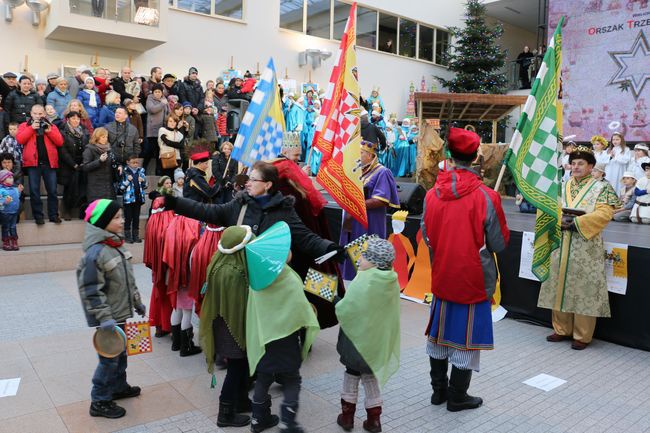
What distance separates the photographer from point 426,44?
78.0 ft

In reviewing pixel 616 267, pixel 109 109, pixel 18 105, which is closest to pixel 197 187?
pixel 616 267

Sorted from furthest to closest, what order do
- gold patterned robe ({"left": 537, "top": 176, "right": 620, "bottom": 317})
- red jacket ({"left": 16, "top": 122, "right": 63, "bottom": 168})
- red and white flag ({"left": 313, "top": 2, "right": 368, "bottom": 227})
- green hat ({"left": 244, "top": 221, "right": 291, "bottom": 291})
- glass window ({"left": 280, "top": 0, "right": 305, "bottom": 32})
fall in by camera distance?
glass window ({"left": 280, "top": 0, "right": 305, "bottom": 32}) < red jacket ({"left": 16, "top": 122, "right": 63, "bottom": 168}) < gold patterned robe ({"left": 537, "top": 176, "right": 620, "bottom": 317}) < red and white flag ({"left": 313, "top": 2, "right": 368, "bottom": 227}) < green hat ({"left": 244, "top": 221, "right": 291, "bottom": 291})

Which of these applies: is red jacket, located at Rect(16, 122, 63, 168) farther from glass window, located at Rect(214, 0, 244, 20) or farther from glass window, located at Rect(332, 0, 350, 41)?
glass window, located at Rect(332, 0, 350, 41)

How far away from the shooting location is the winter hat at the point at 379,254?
3287 millimetres

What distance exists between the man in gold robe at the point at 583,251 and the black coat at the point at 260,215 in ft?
9.26

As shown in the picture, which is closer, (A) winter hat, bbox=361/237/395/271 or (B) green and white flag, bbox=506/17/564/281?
(A) winter hat, bbox=361/237/395/271

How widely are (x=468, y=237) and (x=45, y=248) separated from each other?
716cm

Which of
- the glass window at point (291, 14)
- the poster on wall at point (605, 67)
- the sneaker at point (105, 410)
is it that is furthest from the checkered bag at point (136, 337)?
the glass window at point (291, 14)

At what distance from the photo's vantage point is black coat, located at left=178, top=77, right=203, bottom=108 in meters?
12.1

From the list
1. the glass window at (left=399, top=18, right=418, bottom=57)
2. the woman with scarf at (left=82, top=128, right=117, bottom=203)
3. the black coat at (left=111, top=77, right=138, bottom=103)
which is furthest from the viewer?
the glass window at (left=399, top=18, right=418, bottom=57)

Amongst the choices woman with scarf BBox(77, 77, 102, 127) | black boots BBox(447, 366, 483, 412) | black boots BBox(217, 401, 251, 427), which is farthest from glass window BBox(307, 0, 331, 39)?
black boots BBox(217, 401, 251, 427)

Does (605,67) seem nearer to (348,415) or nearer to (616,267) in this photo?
(616,267)

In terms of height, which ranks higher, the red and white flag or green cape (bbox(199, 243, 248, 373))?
the red and white flag

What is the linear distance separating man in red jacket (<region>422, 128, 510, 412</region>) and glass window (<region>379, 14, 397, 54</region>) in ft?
63.4
